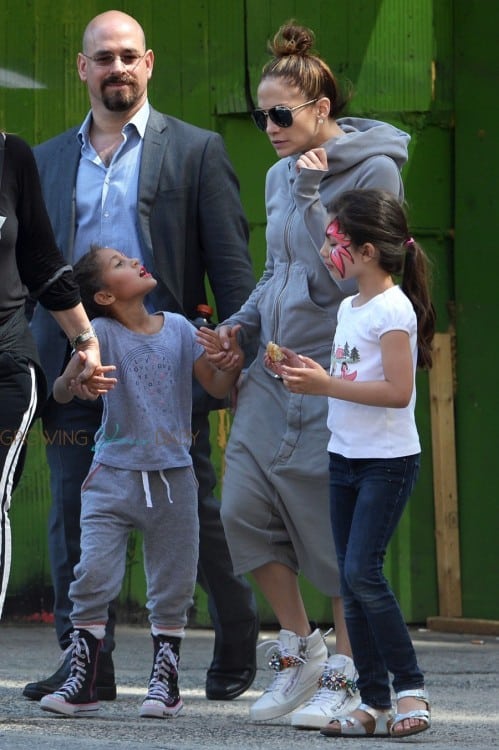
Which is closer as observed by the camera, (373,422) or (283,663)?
(373,422)

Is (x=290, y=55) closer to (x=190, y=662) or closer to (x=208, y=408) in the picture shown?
(x=208, y=408)

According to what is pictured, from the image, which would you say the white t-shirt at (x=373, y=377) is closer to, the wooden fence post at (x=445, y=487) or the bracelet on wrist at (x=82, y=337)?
the bracelet on wrist at (x=82, y=337)

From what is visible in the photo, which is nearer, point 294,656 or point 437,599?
point 294,656

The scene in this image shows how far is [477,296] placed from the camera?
321 inches

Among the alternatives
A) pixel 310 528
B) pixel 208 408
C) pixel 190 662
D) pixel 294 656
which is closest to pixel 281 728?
pixel 294 656

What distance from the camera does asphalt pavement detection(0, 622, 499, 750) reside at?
462 centimetres

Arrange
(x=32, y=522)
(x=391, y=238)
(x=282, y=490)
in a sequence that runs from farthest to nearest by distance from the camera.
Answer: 1. (x=32, y=522)
2. (x=282, y=490)
3. (x=391, y=238)

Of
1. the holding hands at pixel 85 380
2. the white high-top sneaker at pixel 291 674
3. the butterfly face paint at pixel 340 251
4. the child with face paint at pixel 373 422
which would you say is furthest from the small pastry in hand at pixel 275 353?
the white high-top sneaker at pixel 291 674

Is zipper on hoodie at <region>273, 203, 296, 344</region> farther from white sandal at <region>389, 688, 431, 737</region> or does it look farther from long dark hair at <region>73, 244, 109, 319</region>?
white sandal at <region>389, 688, 431, 737</region>

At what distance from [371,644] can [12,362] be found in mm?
1356

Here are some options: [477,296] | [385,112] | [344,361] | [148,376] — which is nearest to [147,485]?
[148,376]

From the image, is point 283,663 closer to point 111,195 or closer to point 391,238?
point 391,238

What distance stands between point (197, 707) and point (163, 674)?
43 cm

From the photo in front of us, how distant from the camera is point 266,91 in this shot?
529 cm
